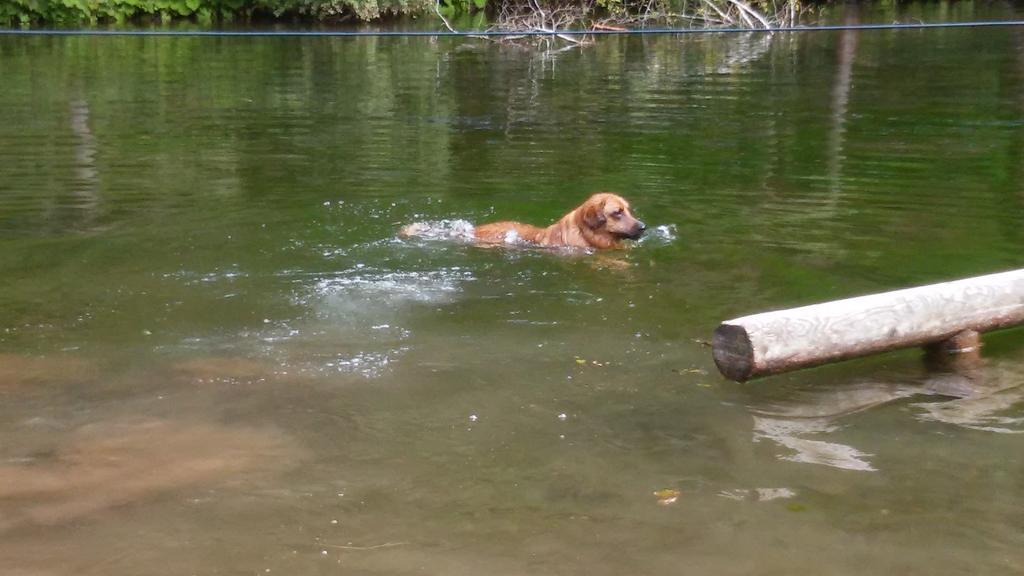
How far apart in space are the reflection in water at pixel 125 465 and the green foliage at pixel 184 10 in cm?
3485

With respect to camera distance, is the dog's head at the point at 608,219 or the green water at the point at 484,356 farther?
the dog's head at the point at 608,219

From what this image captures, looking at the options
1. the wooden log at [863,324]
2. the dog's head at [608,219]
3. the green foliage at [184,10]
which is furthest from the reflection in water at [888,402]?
the green foliage at [184,10]

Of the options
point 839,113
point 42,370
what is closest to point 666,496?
point 42,370

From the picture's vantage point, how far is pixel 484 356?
714 centimetres

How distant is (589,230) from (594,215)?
148 millimetres

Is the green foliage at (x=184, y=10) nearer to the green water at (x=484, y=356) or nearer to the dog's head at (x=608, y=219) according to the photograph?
the green water at (x=484, y=356)

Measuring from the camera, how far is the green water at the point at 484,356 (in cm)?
482

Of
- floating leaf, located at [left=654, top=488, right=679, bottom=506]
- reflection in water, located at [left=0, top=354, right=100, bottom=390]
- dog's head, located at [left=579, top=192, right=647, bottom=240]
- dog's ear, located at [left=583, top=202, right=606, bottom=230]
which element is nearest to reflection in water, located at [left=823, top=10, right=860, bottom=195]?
dog's head, located at [left=579, top=192, right=647, bottom=240]

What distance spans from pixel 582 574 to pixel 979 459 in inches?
85.3

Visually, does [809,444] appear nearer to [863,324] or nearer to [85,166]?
[863,324]

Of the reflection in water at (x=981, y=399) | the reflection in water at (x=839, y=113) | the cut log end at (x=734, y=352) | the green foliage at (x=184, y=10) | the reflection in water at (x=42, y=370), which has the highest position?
the green foliage at (x=184, y=10)

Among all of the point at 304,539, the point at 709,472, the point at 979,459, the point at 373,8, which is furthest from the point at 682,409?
the point at 373,8

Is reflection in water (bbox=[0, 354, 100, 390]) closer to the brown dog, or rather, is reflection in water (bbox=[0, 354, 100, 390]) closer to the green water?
the green water

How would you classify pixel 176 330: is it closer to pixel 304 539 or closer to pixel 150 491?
pixel 150 491
